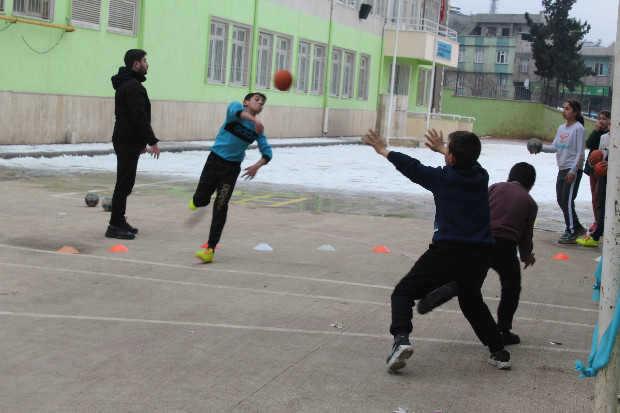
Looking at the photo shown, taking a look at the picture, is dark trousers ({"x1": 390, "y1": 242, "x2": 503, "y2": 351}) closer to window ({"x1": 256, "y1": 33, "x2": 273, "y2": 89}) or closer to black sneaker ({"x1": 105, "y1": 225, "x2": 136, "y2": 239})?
black sneaker ({"x1": 105, "y1": 225, "x2": 136, "y2": 239})

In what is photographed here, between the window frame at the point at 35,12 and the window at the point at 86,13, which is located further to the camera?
the window at the point at 86,13

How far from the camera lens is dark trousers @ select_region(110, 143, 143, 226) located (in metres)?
9.39

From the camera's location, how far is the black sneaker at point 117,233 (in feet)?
30.5

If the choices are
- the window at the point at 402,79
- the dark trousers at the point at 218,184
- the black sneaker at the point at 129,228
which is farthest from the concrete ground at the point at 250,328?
the window at the point at 402,79

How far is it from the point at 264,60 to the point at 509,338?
89.8 feet

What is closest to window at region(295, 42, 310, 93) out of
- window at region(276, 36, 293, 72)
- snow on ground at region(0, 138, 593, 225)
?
window at region(276, 36, 293, 72)

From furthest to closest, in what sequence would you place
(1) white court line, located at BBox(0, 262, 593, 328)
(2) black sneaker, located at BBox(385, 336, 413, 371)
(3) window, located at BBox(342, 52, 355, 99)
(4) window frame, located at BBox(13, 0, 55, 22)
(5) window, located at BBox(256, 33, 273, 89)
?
(3) window, located at BBox(342, 52, 355, 99) < (5) window, located at BBox(256, 33, 273, 89) < (4) window frame, located at BBox(13, 0, 55, 22) < (1) white court line, located at BBox(0, 262, 593, 328) < (2) black sneaker, located at BBox(385, 336, 413, 371)

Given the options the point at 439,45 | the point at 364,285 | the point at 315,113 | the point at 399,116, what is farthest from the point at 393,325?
the point at 439,45

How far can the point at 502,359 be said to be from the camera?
17.5ft

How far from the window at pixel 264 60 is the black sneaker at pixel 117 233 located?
22.9m

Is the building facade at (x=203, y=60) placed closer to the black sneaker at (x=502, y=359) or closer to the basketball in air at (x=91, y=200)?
the basketball in air at (x=91, y=200)

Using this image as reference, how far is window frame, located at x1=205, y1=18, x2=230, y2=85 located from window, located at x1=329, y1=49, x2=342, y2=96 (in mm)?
9602

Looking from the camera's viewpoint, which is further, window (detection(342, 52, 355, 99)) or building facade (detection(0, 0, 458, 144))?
window (detection(342, 52, 355, 99))

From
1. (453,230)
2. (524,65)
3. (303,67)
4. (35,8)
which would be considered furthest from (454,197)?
(524,65)
